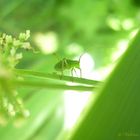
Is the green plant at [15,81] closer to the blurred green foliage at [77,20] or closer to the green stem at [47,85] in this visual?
the green stem at [47,85]

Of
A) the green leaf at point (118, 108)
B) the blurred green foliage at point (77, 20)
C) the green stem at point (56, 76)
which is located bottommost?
the green leaf at point (118, 108)

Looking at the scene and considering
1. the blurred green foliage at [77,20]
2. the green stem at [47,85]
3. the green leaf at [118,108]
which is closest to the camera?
the green leaf at [118,108]

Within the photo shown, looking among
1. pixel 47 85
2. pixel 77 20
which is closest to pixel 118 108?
pixel 47 85

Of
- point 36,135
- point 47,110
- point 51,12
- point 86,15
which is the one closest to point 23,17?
point 51,12

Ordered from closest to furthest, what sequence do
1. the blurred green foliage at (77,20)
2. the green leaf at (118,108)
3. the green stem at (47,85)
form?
the green leaf at (118,108)
the green stem at (47,85)
the blurred green foliage at (77,20)

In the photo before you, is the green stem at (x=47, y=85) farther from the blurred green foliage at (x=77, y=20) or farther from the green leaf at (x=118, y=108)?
the blurred green foliage at (x=77, y=20)

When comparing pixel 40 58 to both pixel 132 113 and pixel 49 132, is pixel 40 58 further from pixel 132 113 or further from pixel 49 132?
pixel 132 113

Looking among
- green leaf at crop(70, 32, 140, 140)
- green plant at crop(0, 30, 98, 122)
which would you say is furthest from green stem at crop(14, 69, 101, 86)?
green leaf at crop(70, 32, 140, 140)

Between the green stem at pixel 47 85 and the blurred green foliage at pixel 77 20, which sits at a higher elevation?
the blurred green foliage at pixel 77 20

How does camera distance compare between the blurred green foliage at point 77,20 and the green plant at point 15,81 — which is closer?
the green plant at point 15,81

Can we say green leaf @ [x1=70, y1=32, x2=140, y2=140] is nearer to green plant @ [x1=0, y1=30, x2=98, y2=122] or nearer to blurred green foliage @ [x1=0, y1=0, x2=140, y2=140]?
green plant @ [x1=0, y1=30, x2=98, y2=122]

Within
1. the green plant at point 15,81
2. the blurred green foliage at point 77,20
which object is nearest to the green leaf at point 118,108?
the green plant at point 15,81
